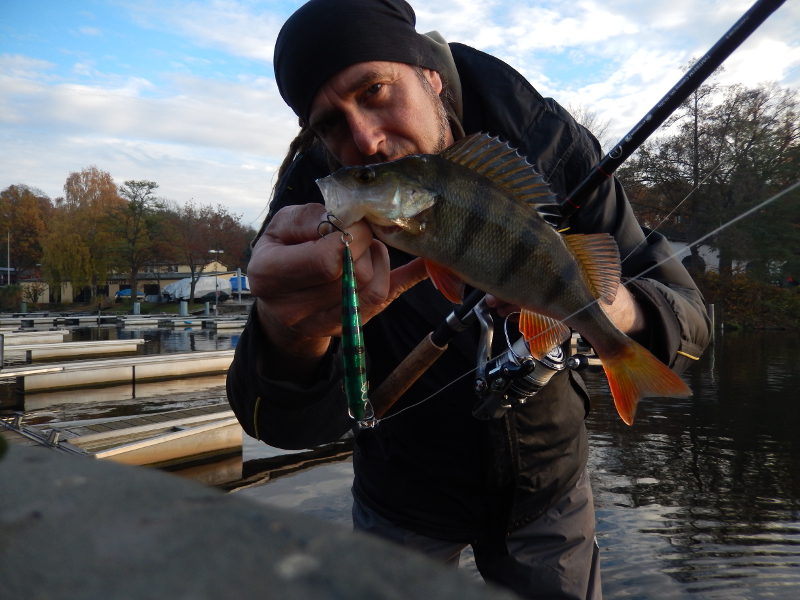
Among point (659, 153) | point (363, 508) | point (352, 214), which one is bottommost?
point (363, 508)

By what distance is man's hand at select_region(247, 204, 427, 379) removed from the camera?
1.56 m

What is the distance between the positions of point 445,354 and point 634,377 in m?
0.88

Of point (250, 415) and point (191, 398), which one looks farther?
point (191, 398)

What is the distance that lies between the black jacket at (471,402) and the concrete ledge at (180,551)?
1.78m

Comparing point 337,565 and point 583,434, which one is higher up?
point 337,565

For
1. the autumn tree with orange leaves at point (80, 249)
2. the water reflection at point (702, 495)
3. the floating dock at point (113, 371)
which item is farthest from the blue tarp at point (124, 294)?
the water reflection at point (702, 495)

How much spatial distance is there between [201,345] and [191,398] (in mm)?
9813

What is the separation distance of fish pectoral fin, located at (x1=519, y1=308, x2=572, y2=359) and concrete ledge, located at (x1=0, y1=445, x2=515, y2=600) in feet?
5.12

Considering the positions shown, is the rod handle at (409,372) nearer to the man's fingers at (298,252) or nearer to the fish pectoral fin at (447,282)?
the fish pectoral fin at (447,282)

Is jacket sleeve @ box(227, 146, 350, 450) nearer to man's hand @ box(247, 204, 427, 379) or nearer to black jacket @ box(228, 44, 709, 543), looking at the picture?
black jacket @ box(228, 44, 709, 543)

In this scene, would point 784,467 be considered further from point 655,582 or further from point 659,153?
point 659,153

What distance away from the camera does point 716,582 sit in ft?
15.0

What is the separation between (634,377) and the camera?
1.76 m

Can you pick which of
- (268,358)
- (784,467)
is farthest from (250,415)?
(784,467)
